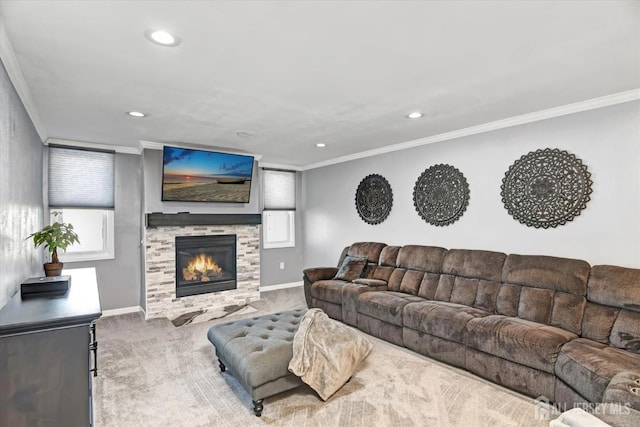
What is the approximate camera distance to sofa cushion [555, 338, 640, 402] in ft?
6.82

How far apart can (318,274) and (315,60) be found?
10.8 feet

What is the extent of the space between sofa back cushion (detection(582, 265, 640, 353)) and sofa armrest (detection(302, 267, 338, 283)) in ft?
9.90

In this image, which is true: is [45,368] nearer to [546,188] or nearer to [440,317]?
[440,317]

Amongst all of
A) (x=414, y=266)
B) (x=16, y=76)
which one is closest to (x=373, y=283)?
(x=414, y=266)

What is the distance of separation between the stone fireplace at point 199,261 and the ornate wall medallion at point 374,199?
1746 millimetres

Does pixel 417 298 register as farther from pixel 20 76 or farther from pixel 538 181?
pixel 20 76

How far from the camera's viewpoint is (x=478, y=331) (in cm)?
289

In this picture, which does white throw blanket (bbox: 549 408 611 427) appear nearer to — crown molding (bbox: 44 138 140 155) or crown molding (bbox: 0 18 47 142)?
crown molding (bbox: 0 18 47 142)

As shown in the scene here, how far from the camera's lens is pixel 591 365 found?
2.18m

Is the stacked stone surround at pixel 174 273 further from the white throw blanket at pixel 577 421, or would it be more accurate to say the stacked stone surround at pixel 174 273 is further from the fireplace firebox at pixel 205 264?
the white throw blanket at pixel 577 421

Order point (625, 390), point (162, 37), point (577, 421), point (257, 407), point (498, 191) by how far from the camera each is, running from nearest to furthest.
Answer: point (577, 421) → point (625, 390) → point (162, 37) → point (257, 407) → point (498, 191)

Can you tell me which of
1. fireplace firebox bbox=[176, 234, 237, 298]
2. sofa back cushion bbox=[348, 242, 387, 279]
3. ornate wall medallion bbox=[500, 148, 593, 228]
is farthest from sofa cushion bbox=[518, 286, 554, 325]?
fireplace firebox bbox=[176, 234, 237, 298]

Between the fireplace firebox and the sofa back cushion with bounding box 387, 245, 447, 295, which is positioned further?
the fireplace firebox

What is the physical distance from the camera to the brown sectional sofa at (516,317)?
2303mm
